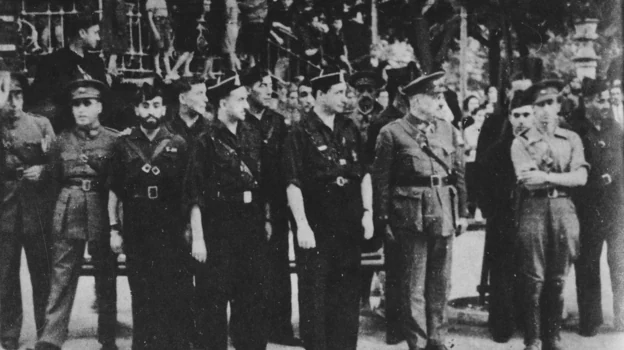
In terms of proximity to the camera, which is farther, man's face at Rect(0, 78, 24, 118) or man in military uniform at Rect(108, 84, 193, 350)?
man's face at Rect(0, 78, 24, 118)

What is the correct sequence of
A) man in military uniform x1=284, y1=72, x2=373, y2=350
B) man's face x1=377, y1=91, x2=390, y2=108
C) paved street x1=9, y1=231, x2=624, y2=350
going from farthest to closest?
man's face x1=377, y1=91, x2=390, y2=108
paved street x1=9, y1=231, x2=624, y2=350
man in military uniform x1=284, y1=72, x2=373, y2=350

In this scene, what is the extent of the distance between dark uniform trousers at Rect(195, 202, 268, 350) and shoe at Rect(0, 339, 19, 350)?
1149 mm

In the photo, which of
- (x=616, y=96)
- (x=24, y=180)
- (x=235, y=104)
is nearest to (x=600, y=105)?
(x=616, y=96)

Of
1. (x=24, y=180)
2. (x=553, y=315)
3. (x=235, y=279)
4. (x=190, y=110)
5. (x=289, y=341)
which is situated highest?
(x=190, y=110)

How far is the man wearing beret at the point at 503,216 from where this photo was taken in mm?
4379

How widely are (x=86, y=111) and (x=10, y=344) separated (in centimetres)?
148

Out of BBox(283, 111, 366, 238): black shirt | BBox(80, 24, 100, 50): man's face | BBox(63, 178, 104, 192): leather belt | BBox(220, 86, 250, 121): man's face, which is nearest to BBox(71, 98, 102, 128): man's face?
BBox(63, 178, 104, 192): leather belt

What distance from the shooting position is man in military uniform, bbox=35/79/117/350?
14.0 ft

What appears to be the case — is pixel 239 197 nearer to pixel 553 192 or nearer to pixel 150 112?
pixel 150 112

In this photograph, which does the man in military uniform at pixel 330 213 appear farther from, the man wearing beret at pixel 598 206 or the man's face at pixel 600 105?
the man's face at pixel 600 105

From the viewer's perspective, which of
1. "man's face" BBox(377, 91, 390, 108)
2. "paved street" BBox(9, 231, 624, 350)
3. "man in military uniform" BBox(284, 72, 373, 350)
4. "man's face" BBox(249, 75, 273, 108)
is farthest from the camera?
"man's face" BBox(377, 91, 390, 108)

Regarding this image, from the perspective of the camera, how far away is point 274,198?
429cm

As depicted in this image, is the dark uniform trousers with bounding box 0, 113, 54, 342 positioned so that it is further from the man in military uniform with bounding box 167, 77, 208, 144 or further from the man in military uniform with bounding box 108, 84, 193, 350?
the man in military uniform with bounding box 167, 77, 208, 144

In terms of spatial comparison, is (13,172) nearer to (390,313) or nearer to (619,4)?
(390,313)
